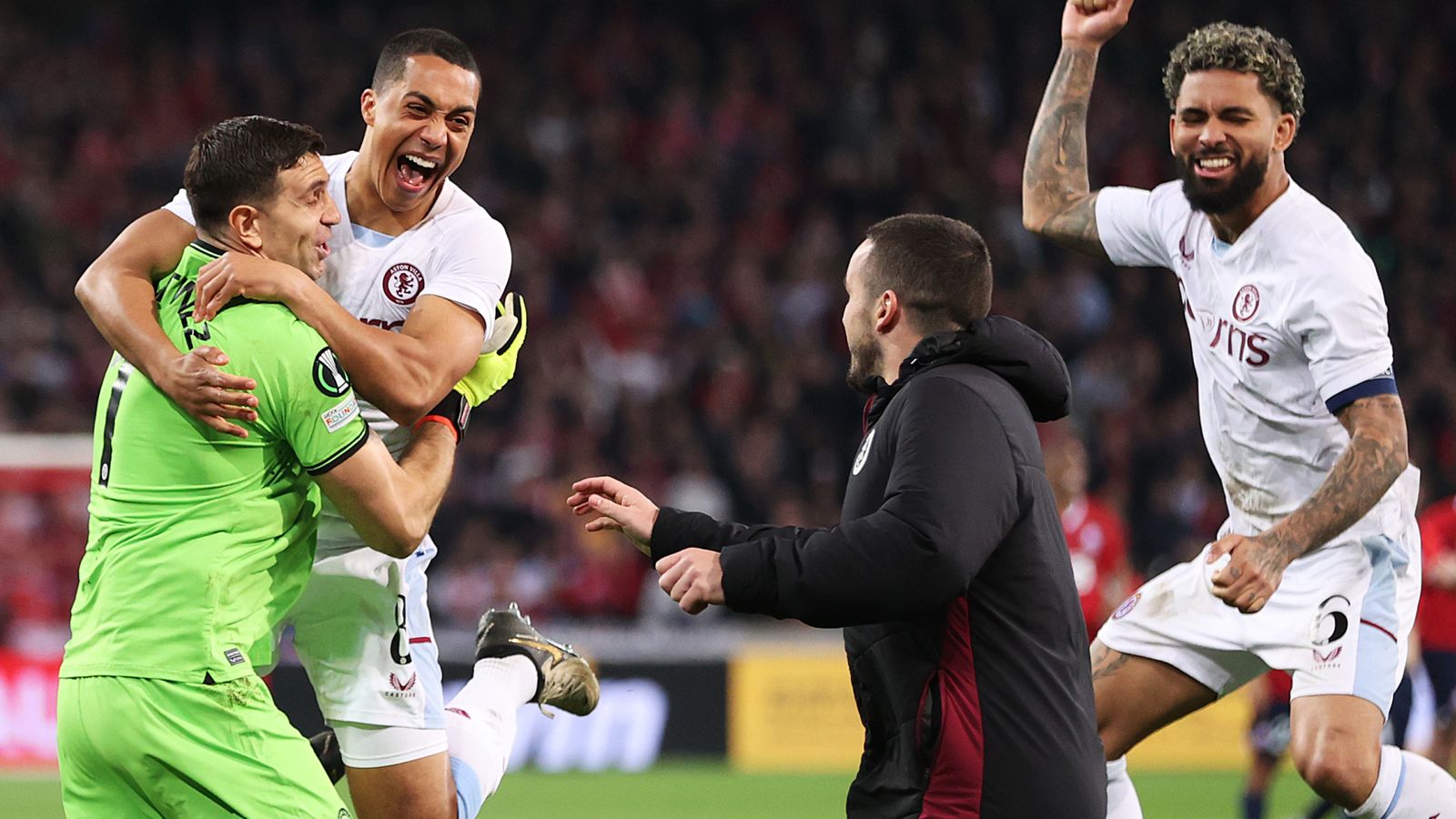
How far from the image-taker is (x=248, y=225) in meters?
4.04

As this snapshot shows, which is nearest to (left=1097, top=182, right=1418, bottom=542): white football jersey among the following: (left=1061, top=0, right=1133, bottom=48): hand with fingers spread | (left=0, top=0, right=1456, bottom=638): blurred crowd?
(left=1061, top=0, right=1133, bottom=48): hand with fingers spread

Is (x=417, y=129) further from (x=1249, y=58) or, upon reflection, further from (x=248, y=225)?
(x=1249, y=58)

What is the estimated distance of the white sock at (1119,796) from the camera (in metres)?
5.09

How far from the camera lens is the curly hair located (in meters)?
5.01

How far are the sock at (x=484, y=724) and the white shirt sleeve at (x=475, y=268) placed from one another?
1.24m

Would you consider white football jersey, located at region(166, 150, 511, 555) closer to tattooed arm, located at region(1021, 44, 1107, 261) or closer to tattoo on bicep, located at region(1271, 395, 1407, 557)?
tattooed arm, located at region(1021, 44, 1107, 261)

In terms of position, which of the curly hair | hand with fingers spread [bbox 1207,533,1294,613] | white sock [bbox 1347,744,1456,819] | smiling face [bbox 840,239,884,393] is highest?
the curly hair

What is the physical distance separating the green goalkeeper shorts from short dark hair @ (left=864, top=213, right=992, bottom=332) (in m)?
1.64

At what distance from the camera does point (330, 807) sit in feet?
12.4

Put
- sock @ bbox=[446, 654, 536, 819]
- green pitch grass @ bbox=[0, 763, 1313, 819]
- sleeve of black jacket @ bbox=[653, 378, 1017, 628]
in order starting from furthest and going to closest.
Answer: green pitch grass @ bbox=[0, 763, 1313, 819] < sock @ bbox=[446, 654, 536, 819] < sleeve of black jacket @ bbox=[653, 378, 1017, 628]

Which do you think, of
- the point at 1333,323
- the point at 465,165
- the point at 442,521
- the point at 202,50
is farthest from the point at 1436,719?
the point at 202,50

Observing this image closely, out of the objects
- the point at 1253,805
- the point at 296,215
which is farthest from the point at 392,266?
the point at 1253,805

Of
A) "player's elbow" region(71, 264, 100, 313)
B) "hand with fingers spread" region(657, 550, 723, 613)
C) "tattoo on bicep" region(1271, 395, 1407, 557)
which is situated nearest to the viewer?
"hand with fingers spread" region(657, 550, 723, 613)

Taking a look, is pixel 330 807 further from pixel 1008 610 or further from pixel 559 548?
pixel 559 548
